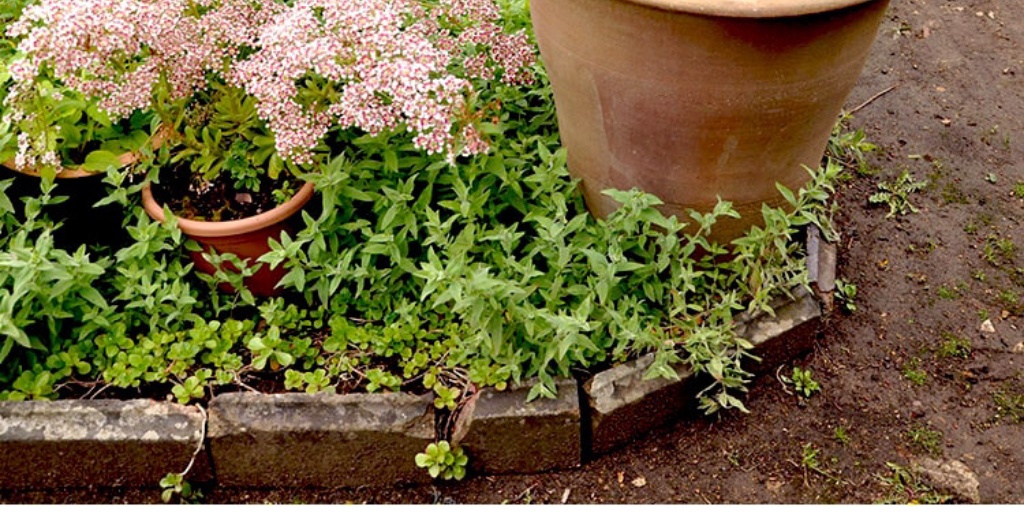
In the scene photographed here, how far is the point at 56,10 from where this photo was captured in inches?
83.6

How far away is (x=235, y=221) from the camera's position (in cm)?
246

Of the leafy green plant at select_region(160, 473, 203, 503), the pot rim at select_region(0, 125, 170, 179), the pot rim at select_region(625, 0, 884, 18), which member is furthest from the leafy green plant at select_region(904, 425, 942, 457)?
the pot rim at select_region(0, 125, 170, 179)

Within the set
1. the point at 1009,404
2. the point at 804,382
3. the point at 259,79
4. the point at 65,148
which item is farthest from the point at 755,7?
the point at 65,148

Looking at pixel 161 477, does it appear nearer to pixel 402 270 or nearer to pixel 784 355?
pixel 402 270

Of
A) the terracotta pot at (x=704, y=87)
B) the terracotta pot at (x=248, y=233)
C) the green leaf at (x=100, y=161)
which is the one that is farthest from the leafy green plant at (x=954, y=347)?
the green leaf at (x=100, y=161)

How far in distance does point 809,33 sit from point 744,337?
0.81 metres

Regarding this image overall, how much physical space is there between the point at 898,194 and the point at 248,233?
2072 millimetres

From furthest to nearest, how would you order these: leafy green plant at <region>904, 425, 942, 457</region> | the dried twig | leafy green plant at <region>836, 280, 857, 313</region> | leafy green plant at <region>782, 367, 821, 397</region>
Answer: the dried twig, leafy green plant at <region>836, 280, 857, 313</region>, leafy green plant at <region>782, 367, 821, 397</region>, leafy green plant at <region>904, 425, 942, 457</region>

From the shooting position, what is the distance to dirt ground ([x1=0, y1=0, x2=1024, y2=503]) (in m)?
2.31

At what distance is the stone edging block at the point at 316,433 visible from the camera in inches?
87.1

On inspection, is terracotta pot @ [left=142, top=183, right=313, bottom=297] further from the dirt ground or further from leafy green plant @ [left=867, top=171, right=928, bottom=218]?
leafy green plant @ [left=867, top=171, right=928, bottom=218]

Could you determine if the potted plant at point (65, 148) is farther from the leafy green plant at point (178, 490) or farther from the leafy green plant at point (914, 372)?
the leafy green plant at point (914, 372)

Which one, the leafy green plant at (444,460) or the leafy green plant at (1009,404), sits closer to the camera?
the leafy green plant at (444,460)

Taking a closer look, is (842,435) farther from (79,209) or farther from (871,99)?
(79,209)
